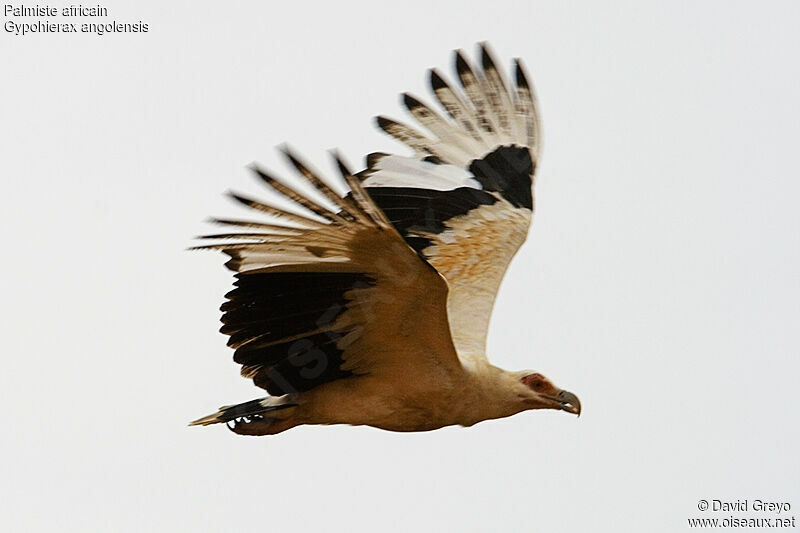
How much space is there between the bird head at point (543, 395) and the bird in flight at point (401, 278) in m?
0.01

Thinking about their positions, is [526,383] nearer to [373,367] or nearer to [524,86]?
[373,367]

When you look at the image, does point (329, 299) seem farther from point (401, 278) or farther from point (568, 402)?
point (568, 402)

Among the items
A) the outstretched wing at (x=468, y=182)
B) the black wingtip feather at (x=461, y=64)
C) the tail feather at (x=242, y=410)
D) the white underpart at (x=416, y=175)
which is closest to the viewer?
the tail feather at (x=242, y=410)

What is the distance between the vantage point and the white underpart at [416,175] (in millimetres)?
11469

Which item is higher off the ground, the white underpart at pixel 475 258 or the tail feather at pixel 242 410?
the white underpart at pixel 475 258

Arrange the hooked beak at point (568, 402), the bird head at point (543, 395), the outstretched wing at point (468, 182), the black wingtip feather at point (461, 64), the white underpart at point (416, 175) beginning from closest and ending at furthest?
the bird head at point (543, 395) < the hooked beak at point (568, 402) < the outstretched wing at point (468, 182) < the white underpart at point (416, 175) < the black wingtip feather at point (461, 64)

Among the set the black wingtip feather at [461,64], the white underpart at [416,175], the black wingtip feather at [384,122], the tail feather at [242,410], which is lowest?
the tail feather at [242,410]

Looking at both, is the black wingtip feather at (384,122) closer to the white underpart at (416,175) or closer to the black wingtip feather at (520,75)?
the white underpart at (416,175)

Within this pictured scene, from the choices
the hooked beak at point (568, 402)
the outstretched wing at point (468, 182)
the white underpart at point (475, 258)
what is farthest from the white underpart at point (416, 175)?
the hooked beak at point (568, 402)

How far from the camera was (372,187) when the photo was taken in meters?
11.4

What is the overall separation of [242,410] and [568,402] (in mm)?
2440

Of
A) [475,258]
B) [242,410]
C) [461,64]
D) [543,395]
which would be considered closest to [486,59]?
[461,64]

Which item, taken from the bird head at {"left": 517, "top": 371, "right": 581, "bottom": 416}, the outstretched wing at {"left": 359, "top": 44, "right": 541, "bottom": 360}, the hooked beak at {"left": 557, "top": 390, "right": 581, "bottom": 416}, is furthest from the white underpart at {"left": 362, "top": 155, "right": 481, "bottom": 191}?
the hooked beak at {"left": 557, "top": 390, "right": 581, "bottom": 416}

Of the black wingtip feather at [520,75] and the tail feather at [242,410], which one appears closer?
Result: the tail feather at [242,410]
